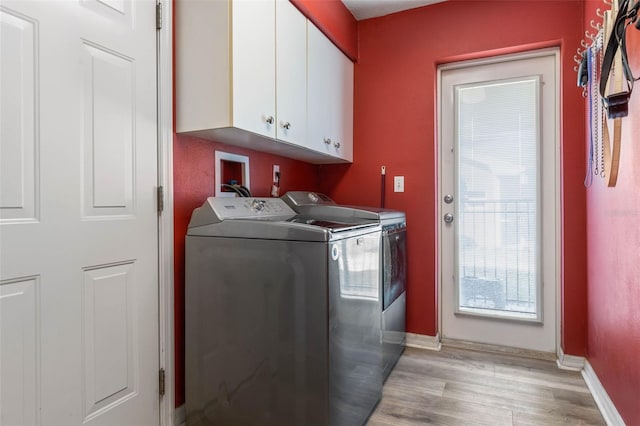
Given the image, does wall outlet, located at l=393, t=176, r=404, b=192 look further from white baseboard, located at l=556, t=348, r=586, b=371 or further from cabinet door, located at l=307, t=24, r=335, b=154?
white baseboard, located at l=556, t=348, r=586, b=371

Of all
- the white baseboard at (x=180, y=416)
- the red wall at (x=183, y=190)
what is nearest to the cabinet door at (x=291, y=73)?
the red wall at (x=183, y=190)

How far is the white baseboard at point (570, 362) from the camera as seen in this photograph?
220 centimetres

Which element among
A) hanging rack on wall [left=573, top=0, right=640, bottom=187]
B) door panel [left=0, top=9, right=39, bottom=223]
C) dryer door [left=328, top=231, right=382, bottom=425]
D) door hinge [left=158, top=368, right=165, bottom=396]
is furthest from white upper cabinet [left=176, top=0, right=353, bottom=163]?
hanging rack on wall [left=573, top=0, right=640, bottom=187]

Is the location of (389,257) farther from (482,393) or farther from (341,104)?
(341,104)

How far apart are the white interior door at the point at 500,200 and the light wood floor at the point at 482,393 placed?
28 cm

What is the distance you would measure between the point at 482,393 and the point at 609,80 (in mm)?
1653

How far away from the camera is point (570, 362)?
7.33 ft

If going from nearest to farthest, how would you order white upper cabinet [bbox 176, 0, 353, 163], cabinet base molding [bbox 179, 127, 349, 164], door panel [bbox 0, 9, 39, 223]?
door panel [bbox 0, 9, 39, 223]
white upper cabinet [bbox 176, 0, 353, 163]
cabinet base molding [bbox 179, 127, 349, 164]

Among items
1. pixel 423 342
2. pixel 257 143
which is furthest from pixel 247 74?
pixel 423 342

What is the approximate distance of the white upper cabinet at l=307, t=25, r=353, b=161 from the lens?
216cm

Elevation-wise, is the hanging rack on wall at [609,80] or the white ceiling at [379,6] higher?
the white ceiling at [379,6]

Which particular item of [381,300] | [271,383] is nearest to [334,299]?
[271,383]

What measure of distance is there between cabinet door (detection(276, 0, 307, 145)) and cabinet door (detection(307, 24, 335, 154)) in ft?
0.22

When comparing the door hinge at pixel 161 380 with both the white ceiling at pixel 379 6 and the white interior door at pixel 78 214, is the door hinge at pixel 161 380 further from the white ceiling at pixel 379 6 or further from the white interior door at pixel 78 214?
the white ceiling at pixel 379 6
